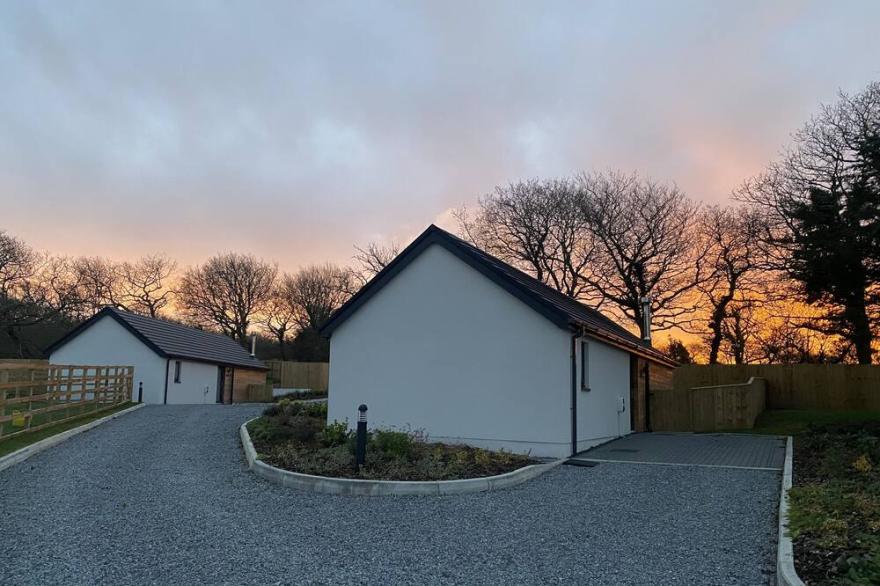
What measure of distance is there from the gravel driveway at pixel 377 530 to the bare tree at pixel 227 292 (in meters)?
40.4

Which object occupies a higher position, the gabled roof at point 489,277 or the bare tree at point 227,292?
the bare tree at point 227,292

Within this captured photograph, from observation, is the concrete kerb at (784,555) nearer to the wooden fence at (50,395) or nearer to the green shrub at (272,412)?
the green shrub at (272,412)

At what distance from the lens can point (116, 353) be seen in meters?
26.4

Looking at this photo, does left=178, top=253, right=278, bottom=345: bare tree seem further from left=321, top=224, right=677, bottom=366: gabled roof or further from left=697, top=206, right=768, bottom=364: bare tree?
left=321, top=224, right=677, bottom=366: gabled roof

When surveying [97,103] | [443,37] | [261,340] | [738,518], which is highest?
[443,37]

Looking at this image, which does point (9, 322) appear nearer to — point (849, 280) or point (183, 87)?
point (183, 87)

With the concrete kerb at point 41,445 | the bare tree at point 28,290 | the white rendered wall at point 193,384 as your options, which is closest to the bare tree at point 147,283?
the bare tree at point 28,290

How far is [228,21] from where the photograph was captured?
1144cm

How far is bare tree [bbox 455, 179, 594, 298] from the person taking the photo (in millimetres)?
33031

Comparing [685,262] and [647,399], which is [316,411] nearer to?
[647,399]

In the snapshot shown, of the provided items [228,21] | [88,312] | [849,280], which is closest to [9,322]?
[88,312]

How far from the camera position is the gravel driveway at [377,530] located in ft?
16.4

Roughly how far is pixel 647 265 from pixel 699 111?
18.2 meters

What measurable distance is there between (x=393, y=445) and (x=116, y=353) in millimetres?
21599
